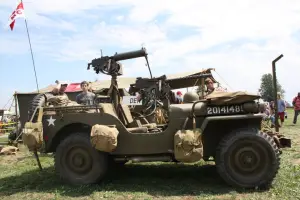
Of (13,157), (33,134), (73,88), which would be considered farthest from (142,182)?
(73,88)

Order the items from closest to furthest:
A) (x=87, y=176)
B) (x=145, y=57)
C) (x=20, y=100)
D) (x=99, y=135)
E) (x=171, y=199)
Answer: (x=171, y=199) < (x=99, y=135) < (x=87, y=176) < (x=145, y=57) < (x=20, y=100)

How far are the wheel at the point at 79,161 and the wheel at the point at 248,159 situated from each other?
1.83m

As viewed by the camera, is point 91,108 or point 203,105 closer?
point 203,105

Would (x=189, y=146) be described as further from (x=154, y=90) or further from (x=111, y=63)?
(x=111, y=63)

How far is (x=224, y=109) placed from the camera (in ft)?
17.3

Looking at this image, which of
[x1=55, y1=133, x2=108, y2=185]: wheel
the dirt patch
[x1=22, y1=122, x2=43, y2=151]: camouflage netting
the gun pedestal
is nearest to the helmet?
the gun pedestal

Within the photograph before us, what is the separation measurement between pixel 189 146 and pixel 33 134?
244cm

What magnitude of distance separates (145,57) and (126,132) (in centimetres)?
136

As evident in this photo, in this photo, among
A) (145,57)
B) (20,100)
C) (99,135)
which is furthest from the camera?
(20,100)

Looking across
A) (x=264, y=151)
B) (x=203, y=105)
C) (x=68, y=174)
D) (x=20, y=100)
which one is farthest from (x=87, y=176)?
(x=20, y=100)

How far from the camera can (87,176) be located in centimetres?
562

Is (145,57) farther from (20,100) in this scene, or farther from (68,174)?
(20,100)

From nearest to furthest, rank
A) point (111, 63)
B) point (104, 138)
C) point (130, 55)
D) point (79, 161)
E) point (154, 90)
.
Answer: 1. point (104, 138)
2. point (79, 161)
3. point (130, 55)
4. point (111, 63)
5. point (154, 90)

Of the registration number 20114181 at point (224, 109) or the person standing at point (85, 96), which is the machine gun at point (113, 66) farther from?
the registration number 20114181 at point (224, 109)
